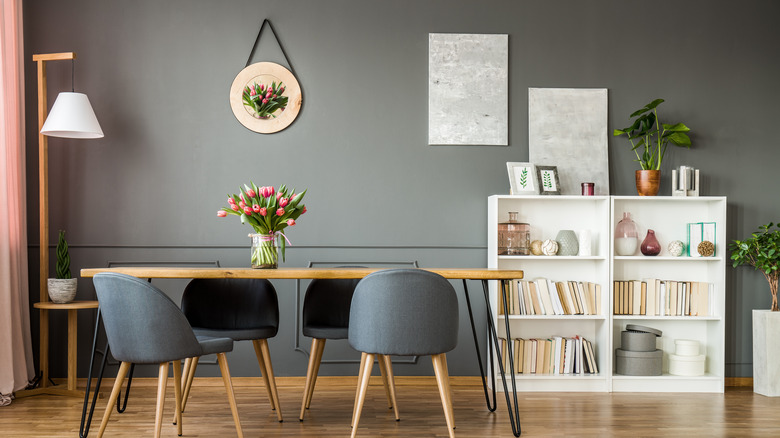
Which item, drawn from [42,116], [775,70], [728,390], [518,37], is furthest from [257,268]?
[775,70]

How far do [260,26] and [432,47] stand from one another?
1160 millimetres

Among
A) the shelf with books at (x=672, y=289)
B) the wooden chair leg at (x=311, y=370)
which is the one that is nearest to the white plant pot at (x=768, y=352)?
the shelf with books at (x=672, y=289)

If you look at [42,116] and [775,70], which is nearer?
[42,116]

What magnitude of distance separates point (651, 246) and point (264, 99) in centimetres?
272

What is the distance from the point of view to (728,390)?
4418 millimetres

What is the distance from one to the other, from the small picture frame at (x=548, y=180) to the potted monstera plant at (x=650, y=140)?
1.67 ft

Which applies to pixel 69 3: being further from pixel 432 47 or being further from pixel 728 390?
pixel 728 390

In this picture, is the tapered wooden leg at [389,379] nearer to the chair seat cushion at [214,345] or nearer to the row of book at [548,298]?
the chair seat cushion at [214,345]

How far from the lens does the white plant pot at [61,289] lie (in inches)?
155

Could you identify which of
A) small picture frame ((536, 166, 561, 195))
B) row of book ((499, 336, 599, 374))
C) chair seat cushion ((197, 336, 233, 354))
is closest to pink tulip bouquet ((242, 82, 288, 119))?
small picture frame ((536, 166, 561, 195))

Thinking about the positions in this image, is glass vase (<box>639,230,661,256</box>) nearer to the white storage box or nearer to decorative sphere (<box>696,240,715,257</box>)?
decorative sphere (<box>696,240,715,257</box>)

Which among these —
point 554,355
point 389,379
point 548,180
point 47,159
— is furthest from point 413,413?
point 47,159

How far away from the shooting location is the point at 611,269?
4.30m

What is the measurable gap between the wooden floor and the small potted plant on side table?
0.60 meters
